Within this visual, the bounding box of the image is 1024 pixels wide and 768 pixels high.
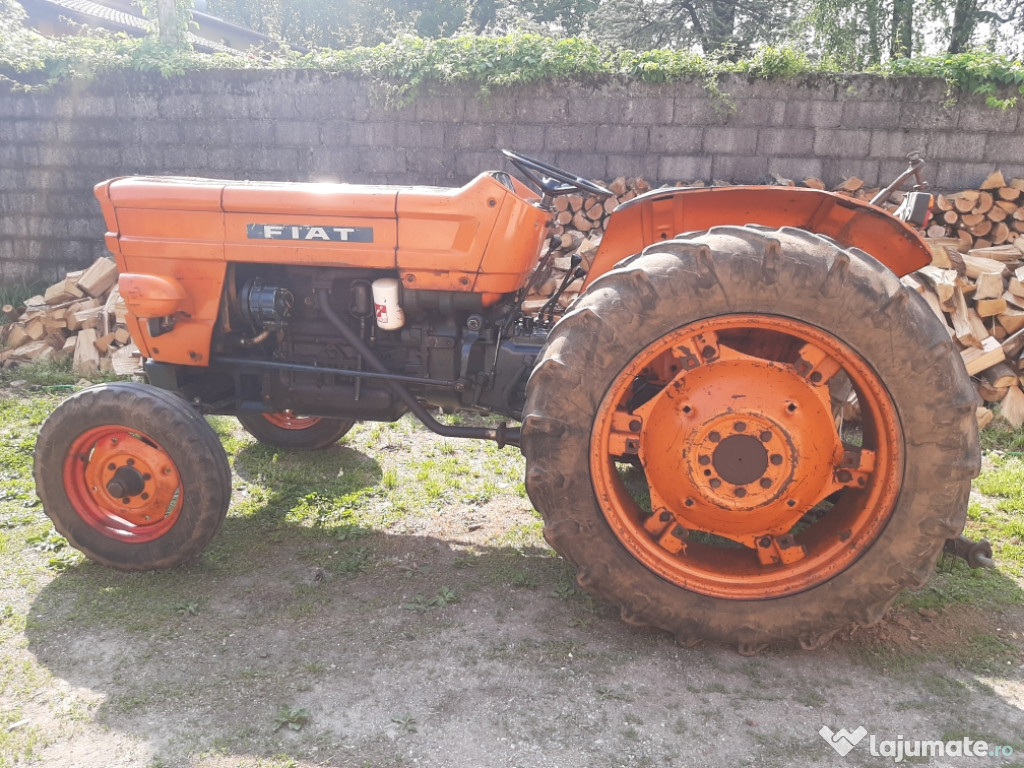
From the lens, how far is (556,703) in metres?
2.14

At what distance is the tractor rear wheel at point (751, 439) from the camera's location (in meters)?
2.18

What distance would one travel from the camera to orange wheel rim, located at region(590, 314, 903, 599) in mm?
2297

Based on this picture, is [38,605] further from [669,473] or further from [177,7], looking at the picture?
[177,7]

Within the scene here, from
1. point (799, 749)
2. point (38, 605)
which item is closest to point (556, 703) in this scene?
point (799, 749)

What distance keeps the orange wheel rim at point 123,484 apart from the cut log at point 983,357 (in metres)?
5.08

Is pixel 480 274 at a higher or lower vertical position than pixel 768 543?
higher

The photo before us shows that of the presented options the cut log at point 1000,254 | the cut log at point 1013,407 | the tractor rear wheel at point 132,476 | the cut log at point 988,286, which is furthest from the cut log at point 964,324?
the tractor rear wheel at point 132,476

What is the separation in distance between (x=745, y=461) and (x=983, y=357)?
11.9 feet

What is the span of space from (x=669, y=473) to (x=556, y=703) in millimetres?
840

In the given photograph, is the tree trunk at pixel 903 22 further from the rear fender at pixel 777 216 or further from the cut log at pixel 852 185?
the rear fender at pixel 777 216

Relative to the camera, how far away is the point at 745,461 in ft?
7.75

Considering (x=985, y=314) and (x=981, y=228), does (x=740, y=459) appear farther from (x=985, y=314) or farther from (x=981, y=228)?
(x=981, y=228)

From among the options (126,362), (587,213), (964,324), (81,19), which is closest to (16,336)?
(126,362)

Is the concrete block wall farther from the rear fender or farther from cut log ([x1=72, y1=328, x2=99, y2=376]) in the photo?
the rear fender
